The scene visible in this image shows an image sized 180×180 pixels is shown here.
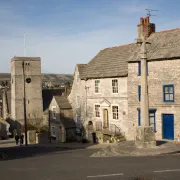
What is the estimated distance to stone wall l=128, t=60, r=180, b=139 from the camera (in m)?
24.5

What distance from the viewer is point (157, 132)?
1017 inches

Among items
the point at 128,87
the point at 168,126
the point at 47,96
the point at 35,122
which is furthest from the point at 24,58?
the point at 168,126

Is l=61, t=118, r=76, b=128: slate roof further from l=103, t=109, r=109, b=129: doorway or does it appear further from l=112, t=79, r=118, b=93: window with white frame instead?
l=112, t=79, r=118, b=93: window with white frame

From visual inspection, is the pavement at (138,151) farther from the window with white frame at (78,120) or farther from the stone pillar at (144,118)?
the window with white frame at (78,120)

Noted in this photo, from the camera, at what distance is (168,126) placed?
2522 cm

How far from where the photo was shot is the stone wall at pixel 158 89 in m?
24.5

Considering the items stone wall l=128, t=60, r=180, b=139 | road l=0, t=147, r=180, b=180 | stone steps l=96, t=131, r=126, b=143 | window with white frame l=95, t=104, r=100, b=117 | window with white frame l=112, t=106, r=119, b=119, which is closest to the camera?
road l=0, t=147, r=180, b=180

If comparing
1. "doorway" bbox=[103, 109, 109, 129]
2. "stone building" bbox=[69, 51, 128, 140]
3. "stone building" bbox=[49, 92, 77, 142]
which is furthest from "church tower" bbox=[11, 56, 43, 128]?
"doorway" bbox=[103, 109, 109, 129]

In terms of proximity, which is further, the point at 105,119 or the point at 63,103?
the point at 63,103

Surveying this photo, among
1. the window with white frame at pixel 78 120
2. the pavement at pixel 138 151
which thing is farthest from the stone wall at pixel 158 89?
the window with white frame at pixel 78 120

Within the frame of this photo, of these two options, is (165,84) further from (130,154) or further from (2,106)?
(2,106)

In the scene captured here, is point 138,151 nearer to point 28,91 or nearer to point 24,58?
point 28,91

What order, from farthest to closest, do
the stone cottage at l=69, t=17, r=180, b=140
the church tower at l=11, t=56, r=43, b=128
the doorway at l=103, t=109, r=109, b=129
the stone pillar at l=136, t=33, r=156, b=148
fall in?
1. the church tower at l=11, t=56, r=43, b=128
2. the doorway at l=103, t=109, r=109, b=129
3. the stone cottage at l=69, t=17, r=180, b=140
4. the stone pillar at l=136, t=33, r=156, b=148

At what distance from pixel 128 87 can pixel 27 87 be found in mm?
41252
